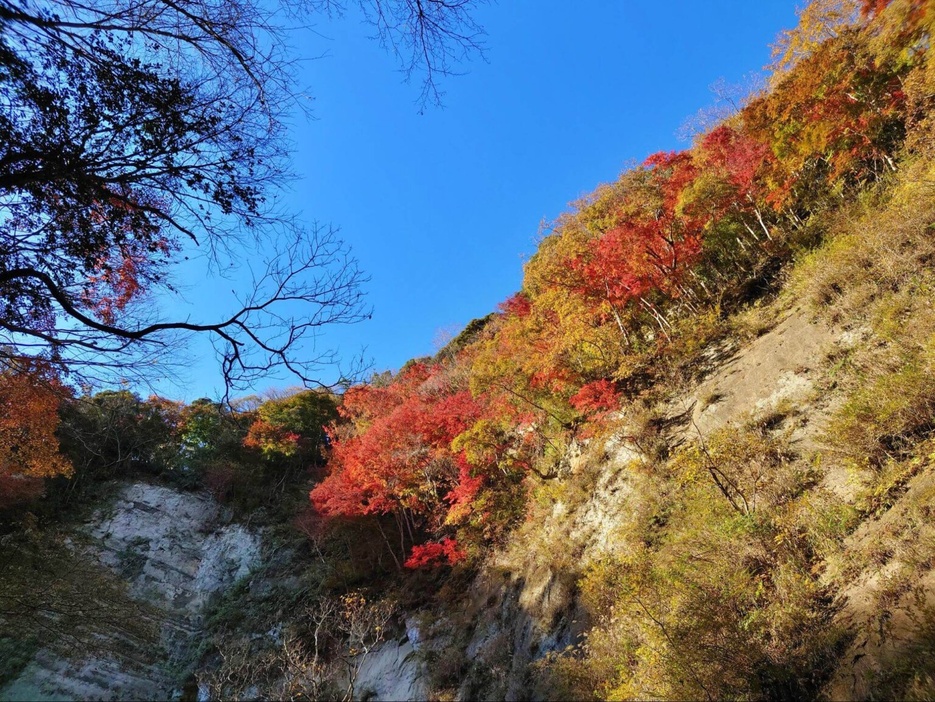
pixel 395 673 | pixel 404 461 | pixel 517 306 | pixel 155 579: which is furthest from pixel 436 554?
pixel 155 579

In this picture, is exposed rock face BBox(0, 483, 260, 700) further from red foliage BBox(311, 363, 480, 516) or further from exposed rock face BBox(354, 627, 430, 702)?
exposed rock face BBox(354, 627, 430, 702)

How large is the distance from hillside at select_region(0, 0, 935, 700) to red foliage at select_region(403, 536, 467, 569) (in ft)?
0.52

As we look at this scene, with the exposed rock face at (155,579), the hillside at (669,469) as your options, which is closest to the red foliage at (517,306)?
the hillside at (669,469)

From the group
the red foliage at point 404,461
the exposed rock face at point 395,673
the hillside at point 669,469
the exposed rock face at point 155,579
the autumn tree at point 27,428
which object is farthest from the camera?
the red foliage at point 404,461

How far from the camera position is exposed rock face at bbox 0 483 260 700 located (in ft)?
43.7

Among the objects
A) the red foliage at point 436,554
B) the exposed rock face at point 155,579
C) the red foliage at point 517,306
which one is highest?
the red foliage at point 517,306

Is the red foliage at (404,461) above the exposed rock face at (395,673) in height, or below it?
above

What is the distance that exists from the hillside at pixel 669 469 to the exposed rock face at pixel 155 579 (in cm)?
21

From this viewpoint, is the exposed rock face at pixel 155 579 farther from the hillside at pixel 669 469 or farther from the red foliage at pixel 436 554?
the red foliage at pixel 436 554

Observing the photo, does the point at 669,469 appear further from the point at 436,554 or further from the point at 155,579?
the point at 155,579

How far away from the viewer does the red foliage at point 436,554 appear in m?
13.6

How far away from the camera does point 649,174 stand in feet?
43.8

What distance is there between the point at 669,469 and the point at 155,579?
2081 centimetres

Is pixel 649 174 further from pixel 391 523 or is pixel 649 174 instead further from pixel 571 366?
pixel 391 523
